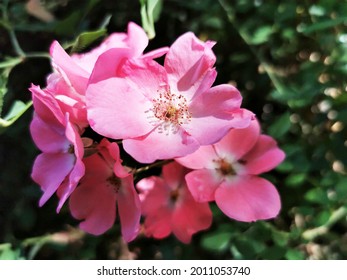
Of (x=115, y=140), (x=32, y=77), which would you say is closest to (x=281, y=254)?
(x=115, y=140)

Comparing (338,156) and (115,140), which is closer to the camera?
(115,140)

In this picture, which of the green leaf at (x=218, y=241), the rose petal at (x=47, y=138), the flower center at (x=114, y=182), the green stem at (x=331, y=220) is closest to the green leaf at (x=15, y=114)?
the rose petal at (x=47, y=138)

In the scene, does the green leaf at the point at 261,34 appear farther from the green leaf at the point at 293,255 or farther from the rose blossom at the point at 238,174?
the green leaf at the point at 293,255

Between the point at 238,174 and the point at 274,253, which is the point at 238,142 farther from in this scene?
the point at 274,253

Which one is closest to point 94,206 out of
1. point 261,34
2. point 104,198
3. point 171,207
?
point 104,198

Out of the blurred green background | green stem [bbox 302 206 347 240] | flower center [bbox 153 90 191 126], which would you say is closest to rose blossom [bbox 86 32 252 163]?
flower center [bbox 153 90 191 126]

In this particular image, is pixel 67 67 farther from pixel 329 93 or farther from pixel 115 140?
pixel 329 93
